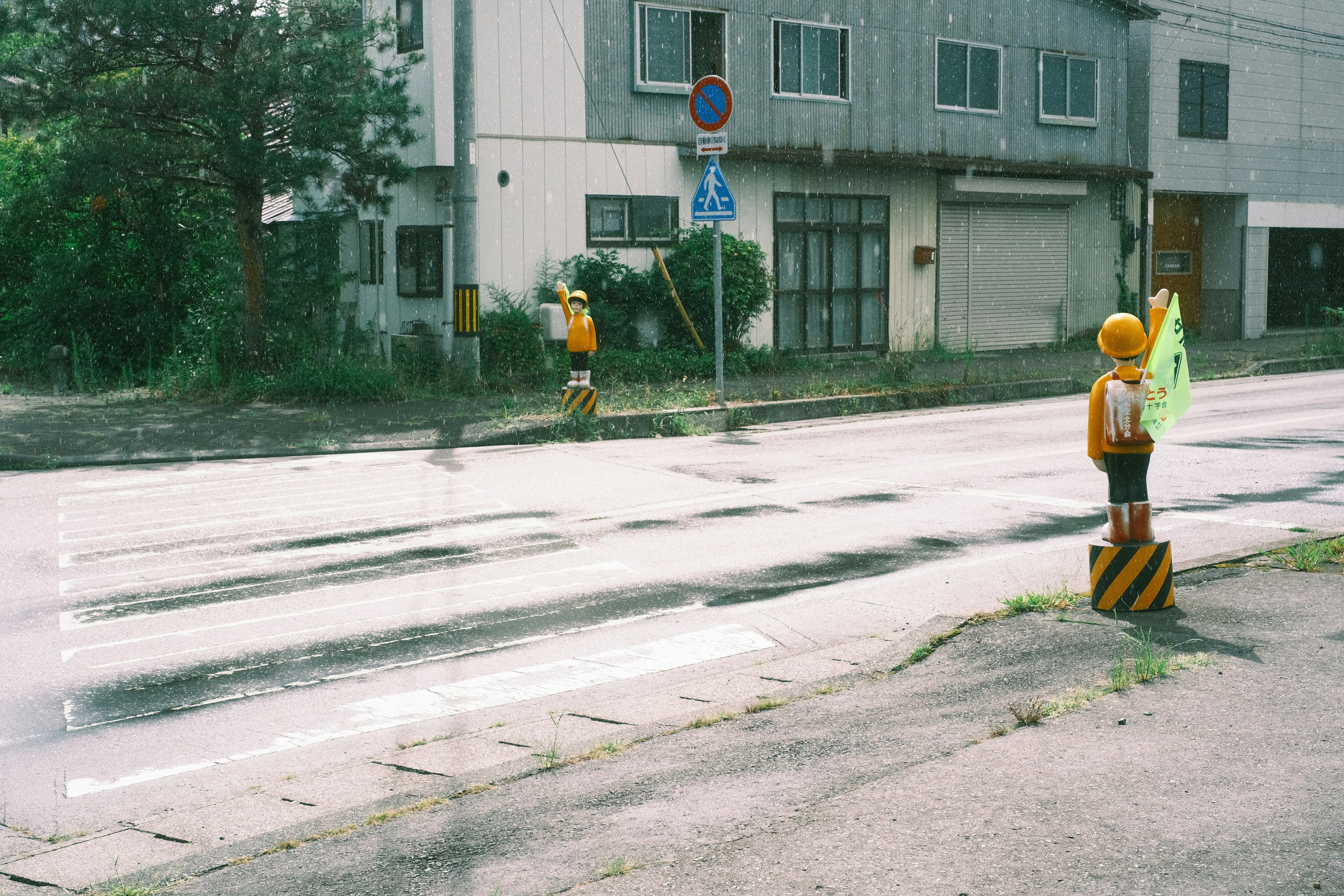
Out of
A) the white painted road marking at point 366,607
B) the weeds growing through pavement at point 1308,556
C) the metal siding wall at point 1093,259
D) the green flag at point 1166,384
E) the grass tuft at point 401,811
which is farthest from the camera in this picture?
the metal siding wall at point 1093,259

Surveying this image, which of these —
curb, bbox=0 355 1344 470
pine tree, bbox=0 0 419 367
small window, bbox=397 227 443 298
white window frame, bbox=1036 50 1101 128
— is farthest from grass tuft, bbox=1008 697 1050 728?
white window frame, bbox=1036 50 1101 128

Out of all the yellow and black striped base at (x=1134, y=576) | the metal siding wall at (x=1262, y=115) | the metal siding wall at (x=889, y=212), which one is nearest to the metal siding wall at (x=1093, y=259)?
the metal siding wall at (x=1262, y=115)

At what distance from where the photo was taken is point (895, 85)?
24422 mm

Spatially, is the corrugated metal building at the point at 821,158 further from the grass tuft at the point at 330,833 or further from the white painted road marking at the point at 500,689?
the grass tuft at the point at 330,833

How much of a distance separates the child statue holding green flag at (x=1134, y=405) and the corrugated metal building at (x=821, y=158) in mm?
11570

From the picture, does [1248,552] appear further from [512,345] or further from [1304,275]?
[1304,275]

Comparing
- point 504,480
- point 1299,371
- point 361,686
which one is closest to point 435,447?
point 504,480

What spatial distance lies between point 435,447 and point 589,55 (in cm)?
888

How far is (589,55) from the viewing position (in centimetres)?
2091

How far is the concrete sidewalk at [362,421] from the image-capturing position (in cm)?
1383

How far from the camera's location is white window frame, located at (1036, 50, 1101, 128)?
26797 mm

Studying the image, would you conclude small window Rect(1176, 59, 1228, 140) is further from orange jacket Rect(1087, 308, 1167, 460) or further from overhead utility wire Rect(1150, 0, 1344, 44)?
orange jacket Rect(1087, 308, 1167, 460)

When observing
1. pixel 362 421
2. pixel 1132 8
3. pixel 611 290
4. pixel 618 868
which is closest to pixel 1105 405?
pixel 618 868

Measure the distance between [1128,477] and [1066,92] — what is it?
22.7 meters
